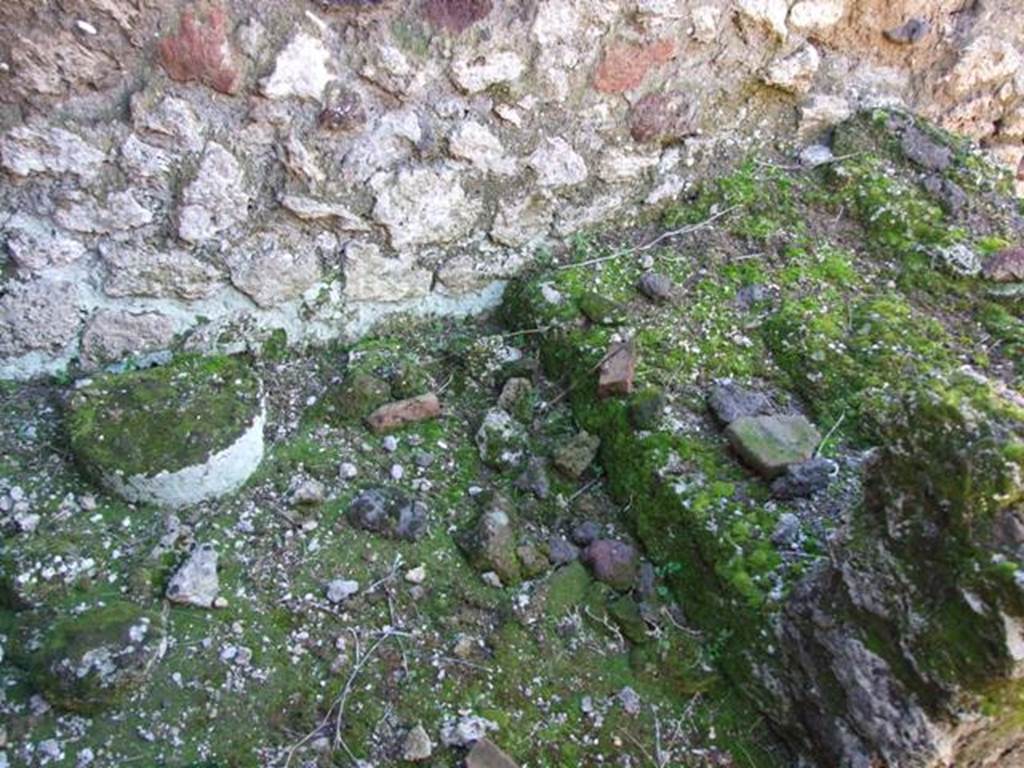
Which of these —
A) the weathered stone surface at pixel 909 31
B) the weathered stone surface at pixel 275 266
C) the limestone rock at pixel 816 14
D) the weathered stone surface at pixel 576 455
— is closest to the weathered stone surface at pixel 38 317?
the weathered stone surface at pixel 275 266

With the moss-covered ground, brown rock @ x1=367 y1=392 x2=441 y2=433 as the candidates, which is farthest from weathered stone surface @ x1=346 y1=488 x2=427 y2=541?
brown rock @ x1=367 y1=392 x2=441 y2=433

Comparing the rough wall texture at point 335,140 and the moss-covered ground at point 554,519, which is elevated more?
the rough wall texture at point 335,140

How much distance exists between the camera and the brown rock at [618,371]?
227 cm

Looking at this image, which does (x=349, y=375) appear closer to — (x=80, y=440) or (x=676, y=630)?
(x=80, y=440)

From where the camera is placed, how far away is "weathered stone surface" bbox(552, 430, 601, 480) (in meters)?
2.23

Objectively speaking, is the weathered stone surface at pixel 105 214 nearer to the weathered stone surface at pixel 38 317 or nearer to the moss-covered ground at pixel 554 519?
the weathered stone surface at pixel 38 317

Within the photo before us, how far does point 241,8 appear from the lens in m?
2.14

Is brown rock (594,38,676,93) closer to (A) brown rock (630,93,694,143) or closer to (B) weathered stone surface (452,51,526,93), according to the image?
(A) brown rock (630,93,694,143)

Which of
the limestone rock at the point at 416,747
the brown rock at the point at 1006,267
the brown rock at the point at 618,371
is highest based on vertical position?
the brown rock at the point at 618,371

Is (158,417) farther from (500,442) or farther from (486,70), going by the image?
(486,70)

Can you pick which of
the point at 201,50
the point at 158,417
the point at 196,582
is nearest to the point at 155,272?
the point at 158,417

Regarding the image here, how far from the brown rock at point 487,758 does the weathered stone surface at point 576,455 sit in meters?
0.71

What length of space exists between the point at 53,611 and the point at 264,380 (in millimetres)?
781

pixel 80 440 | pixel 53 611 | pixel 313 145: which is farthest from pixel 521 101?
pixel 53 611
